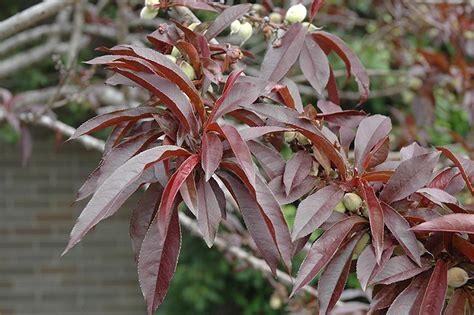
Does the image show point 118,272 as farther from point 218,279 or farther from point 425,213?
point 425,213

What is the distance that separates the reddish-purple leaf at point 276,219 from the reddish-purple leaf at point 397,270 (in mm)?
116

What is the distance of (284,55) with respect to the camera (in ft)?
3.34

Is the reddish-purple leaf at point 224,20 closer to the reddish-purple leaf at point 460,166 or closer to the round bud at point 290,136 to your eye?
the round bud at point 290,136

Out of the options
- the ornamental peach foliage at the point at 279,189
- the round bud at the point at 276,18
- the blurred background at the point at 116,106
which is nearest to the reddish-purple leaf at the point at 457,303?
the ornamental peach foliage at the point at 279,189

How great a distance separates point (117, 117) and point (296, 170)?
25 centimetres

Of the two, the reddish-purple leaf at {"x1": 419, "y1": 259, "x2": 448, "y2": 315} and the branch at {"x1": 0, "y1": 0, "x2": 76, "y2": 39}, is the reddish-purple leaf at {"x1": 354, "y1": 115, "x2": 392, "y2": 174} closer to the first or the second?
the reddish-purple leaf at {"x1": 419, "y1": 259, "x2": 448, "y2": 315}

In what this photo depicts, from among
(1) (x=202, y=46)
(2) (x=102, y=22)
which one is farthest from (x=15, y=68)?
(1) (x=202, y=46)

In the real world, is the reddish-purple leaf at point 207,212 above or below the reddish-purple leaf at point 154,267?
above

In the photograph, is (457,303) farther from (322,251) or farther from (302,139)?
(302,139)

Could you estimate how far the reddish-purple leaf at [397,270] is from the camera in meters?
0.74

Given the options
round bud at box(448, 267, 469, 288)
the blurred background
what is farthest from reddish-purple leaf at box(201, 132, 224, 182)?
the blurred background

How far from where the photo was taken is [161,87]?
76 cm

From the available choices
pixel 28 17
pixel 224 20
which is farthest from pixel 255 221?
pixel 28 17

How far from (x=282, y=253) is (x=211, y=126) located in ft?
0.58
